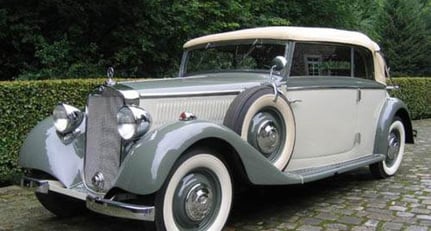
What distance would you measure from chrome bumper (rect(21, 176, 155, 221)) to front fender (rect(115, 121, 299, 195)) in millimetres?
116

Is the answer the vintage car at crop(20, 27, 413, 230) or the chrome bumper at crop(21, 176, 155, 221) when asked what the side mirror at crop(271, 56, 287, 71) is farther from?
the chrome bumper at crop(21, 176, 155, 221)

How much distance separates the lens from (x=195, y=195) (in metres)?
3.78

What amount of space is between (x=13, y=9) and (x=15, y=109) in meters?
4.78

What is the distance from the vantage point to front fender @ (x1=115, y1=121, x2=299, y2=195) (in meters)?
3.43

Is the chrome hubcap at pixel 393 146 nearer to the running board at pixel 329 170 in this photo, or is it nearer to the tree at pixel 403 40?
the running board at pixel 329 170

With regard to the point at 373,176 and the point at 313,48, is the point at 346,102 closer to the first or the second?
the point at 313,48

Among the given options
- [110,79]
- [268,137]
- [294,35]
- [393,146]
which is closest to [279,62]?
[294,35]

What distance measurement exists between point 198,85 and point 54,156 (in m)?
1.34

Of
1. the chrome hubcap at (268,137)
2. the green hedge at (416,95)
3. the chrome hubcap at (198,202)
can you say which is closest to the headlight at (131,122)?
the chrome hubcap at (198,202)

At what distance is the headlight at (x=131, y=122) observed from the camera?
145 inches

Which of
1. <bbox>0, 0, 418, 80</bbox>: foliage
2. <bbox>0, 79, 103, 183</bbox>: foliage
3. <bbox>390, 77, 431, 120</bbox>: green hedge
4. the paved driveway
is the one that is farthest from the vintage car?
<bbox>390, 77, 431, 120</bbox>: green hedge

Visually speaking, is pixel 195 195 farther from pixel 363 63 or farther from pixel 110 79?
pixel 363 63

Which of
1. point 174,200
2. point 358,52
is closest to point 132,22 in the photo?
point 358,52

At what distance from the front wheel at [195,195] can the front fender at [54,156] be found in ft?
2.97
